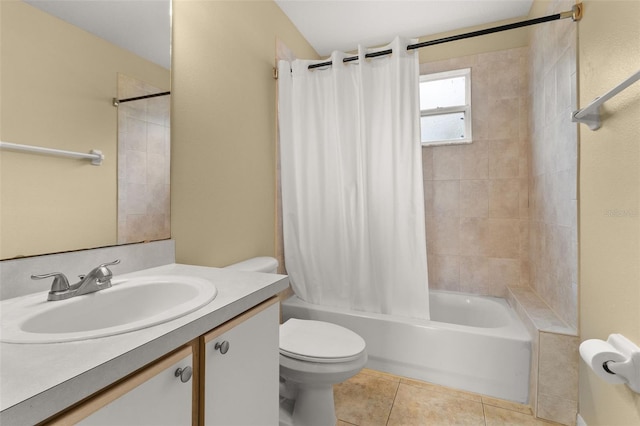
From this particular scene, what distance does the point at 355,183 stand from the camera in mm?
2020

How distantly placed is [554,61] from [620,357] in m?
1.62

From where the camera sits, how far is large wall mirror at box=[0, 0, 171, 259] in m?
0.84

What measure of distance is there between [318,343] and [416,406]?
2.36 ft

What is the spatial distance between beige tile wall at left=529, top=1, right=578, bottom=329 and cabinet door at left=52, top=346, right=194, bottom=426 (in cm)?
176

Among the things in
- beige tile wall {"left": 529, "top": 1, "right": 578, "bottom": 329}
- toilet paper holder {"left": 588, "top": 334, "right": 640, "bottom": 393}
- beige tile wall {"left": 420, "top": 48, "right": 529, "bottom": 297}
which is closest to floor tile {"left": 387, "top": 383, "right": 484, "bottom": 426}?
beige tile wall {"left": 529, "top": 1, "right": 578, "bottom": 329}

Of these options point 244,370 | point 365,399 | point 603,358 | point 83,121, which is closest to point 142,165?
point 83,121

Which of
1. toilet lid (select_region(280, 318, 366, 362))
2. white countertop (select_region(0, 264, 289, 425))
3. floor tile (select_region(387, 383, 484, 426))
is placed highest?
white countertop (select_region(0, 264, 289, 425))

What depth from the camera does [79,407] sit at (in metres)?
0.46

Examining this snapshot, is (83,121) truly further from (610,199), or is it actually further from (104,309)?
(610,199)

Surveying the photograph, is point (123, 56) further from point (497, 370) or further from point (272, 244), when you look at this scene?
point (497, 370)

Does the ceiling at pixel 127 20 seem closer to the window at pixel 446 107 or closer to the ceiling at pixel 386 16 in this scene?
the ceiling at pixel 386 16

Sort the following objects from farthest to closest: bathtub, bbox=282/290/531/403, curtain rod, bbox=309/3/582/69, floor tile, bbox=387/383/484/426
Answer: bathtub, bbox=282/290/531/403, floor tile, bbox=387/383/484/426, curtain rod, bbox=309/3/582/69

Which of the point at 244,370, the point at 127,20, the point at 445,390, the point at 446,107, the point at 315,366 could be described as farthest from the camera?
the point at 446,107

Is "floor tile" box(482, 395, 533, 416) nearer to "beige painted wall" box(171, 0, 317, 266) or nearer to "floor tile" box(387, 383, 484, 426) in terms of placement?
"floor tile" box(387, 383, 484, 426)
